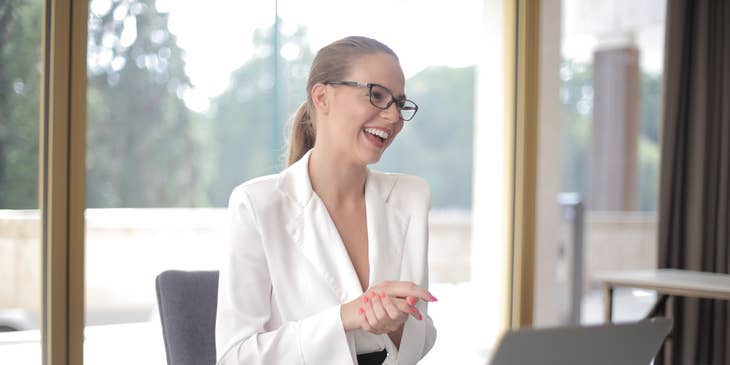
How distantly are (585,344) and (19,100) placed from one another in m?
2.17

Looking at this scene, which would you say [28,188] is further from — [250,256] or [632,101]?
[632,101]

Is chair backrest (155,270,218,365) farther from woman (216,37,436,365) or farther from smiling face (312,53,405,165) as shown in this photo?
smiling face (312,53,405,165)

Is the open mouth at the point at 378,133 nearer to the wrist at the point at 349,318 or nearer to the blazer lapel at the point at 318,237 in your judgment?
the blazer lapel at the point at 318,237

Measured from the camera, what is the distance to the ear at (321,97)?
4.89 ft

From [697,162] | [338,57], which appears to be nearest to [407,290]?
[338,57]

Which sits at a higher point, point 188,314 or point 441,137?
point 441,137

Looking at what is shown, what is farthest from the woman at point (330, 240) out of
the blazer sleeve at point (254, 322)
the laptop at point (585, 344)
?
the laptop at point (585, 344)

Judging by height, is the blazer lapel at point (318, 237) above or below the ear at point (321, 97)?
below

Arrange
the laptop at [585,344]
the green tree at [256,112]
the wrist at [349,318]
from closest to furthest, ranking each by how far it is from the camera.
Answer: the laptop at [585,344] < the wrist at [349,318] < the green tree at [256,112]

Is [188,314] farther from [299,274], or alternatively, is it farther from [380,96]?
[380,96]

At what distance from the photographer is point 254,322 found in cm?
133

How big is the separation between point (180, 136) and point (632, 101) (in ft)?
11.6

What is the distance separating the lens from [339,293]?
55.5 inches

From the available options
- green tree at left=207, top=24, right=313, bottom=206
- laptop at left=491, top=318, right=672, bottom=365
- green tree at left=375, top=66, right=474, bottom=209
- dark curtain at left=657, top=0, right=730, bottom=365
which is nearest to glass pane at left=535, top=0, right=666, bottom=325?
dark curtain at left=657, top=0, right=730, bottom=365
